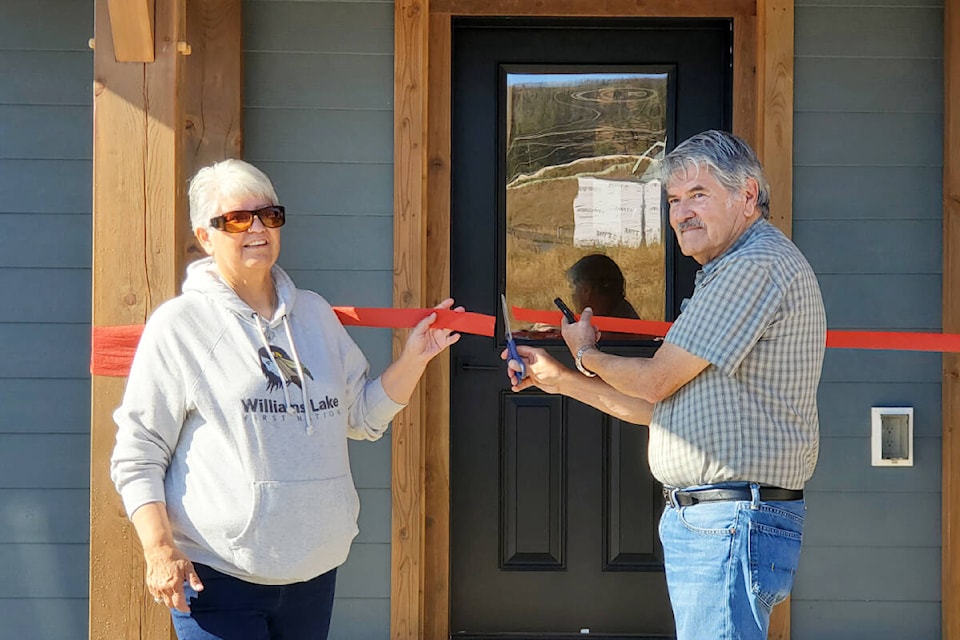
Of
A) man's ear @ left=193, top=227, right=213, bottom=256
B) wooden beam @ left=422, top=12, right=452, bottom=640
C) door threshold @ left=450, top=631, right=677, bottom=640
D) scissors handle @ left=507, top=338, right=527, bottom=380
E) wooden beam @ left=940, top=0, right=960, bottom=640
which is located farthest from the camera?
door threshold @ left=450, top=631, right=677, bottom=640

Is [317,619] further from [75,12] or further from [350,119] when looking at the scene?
[75,12]

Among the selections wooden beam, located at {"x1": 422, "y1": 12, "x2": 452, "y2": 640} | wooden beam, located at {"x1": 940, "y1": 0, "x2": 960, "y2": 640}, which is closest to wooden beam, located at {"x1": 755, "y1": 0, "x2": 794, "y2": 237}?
wooden beam, located at {"x1": 940, "y1": 0, "x2": 960, "y2": 640}

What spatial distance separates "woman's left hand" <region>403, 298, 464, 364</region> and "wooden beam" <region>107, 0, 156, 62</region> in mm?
985

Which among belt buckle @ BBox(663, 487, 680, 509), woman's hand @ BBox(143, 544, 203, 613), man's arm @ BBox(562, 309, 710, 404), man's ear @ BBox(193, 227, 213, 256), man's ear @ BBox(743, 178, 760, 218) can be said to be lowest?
woman's hand @ BBox(143, 544, 203, 613)

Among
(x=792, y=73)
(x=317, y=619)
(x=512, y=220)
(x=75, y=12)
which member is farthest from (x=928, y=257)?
(x=75, y=12)

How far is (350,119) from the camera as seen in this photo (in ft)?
12.8

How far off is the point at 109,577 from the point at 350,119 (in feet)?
6.04

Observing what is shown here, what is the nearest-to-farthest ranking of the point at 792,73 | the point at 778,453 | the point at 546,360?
the point at 778,453 < the point at 546,360 < the point at 792,73

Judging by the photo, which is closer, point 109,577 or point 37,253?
point 109,577

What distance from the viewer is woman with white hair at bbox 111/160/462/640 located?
2.22 metres

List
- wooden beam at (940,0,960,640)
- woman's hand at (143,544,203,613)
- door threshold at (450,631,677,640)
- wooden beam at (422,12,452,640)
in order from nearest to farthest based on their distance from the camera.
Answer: woman's hand at (143,544,203,613) < wooden beam at (940,0,960,640) < wooden beam at (422,12,452,640) < door threshold at (450,631,677,640)

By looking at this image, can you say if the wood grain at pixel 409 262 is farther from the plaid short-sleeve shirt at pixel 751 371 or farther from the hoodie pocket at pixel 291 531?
the plaid short-sleeve shirt at pixel 751 371

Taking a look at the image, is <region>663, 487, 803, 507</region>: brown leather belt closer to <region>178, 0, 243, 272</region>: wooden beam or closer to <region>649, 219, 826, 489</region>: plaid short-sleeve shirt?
<region>649, 219, 826, 489</region>: plaid short-sleeve shirt

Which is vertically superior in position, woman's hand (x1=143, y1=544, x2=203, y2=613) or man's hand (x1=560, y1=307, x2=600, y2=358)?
man's hand (x1=560, y1=307, x2=600, y2=358)
